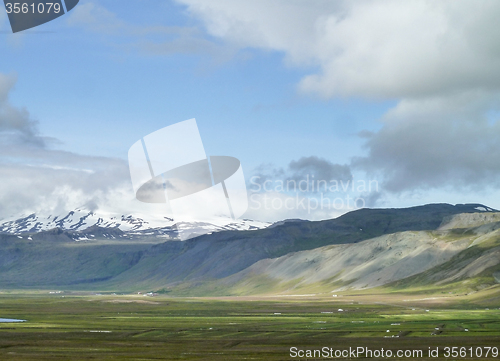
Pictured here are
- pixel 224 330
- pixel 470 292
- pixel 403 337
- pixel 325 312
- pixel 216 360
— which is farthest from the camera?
pixel 470 292

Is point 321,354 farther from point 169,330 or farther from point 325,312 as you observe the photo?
point 325,312

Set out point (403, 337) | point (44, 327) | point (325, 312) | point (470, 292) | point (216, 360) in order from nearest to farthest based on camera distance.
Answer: point (216, 360), point (403, 337), point (44, 327), point (325, 312), point (470, 292)

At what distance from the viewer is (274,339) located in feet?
309

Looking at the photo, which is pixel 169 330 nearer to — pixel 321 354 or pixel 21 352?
pixel 21 352

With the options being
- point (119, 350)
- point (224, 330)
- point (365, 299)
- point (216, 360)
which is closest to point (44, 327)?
point (224, 330)

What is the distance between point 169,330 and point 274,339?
2387 centimetres

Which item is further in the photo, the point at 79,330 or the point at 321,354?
the point at 79,330

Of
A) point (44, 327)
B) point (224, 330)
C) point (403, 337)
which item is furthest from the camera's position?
point (44, 327)

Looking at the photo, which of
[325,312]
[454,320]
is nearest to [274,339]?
[454,320]

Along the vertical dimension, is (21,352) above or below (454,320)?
above

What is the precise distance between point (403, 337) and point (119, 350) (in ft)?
129

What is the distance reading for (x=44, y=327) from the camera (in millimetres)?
118875

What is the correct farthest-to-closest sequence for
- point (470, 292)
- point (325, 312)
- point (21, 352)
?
point (470, 292), point (325, 312), point (21, 352)

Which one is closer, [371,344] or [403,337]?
[371,344]
